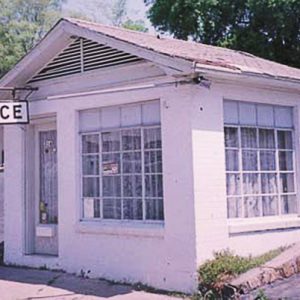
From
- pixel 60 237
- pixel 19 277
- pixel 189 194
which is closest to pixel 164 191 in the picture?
pixel 189 194

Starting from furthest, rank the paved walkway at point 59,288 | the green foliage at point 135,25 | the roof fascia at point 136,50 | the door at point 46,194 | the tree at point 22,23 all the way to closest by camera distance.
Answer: the tree at point 22,23 → the green foliage at point 135,25 → the door at point 46,194 → the paved walkway at point 59,288 → the roof fascia at point 136,50

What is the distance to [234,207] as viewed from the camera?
376 inches

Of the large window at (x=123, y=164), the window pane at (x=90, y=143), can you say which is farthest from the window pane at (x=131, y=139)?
the window pane at (x=90, y=143)

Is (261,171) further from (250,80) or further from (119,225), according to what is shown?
(119,225)

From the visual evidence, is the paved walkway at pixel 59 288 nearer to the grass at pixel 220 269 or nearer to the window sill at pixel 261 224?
the grass at pixel 220 269

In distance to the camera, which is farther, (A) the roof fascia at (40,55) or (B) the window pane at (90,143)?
(A) the roof fascia at (40,55)

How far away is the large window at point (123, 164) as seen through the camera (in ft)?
31.0

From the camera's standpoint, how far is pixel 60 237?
34.5 feet

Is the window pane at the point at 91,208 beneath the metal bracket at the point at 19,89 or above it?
beneath

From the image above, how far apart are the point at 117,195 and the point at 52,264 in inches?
75.7

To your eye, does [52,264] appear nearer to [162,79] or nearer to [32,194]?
[32,194]

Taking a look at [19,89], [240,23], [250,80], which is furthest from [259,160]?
[240,23]

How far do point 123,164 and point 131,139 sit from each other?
0.45 metres

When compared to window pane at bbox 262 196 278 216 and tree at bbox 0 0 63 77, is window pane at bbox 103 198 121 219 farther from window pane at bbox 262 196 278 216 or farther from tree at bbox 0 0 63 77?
tree at bbox 0 0 63 77
